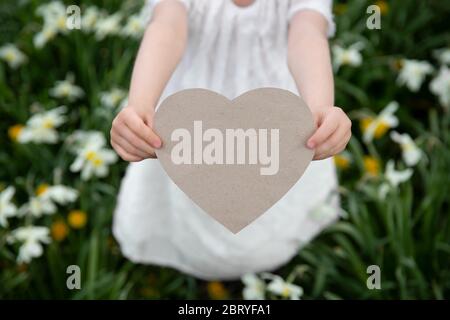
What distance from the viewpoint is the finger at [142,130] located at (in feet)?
2.02

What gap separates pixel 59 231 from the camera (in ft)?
4.67

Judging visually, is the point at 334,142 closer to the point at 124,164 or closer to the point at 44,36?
the point at 124,164

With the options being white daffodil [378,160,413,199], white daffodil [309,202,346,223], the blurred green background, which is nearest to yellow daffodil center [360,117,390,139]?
the blurred green background

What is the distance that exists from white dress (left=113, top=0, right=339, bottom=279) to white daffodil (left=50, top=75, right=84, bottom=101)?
0.41m

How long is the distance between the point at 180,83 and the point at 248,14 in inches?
7.2

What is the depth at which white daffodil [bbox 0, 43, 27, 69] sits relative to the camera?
1.73m

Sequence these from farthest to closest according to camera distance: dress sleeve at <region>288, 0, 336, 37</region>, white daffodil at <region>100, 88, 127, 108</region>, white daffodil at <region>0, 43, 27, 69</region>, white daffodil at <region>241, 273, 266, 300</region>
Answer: white daffodil at <region>0, 43, 27, 69</region>
white daffodil at <region>100, 88, 127, 108</region>
white daffodil at <region>241, 273, 266, 300</region>
dress sleeve at <region>288, 0, 336, 37</region>

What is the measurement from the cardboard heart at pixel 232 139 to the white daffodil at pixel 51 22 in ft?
3.78

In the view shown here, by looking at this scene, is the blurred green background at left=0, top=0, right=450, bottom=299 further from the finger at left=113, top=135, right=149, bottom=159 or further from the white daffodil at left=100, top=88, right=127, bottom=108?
the finger at left=113, top=135, right=149, bottom=159

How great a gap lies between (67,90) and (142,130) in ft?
3.45

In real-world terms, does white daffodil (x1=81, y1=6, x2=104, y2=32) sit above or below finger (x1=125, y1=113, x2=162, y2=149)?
above

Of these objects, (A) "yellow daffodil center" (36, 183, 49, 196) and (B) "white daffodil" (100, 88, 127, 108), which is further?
(B) "white daffodil" (100, 88, 127, 108)

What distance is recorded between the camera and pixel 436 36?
71.2 inches
